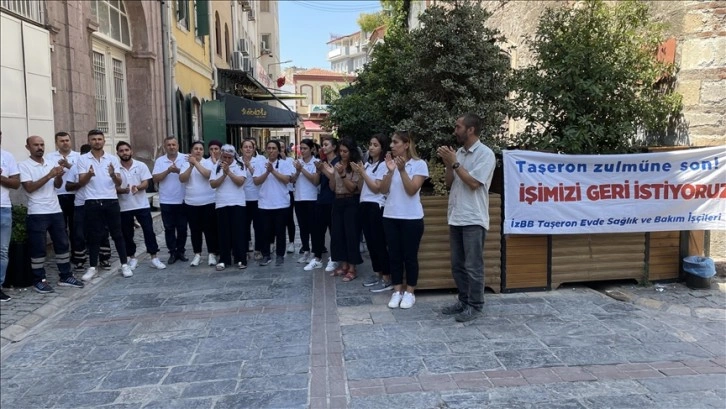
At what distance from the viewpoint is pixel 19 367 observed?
4.50m

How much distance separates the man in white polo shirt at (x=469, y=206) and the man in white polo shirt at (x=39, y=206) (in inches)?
180

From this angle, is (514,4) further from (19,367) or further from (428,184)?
(19,367)

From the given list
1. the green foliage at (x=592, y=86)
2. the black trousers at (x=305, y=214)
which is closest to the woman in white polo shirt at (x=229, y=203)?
the black trousers at (x=305, y=214)

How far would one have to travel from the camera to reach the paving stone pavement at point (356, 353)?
3807 millimetres

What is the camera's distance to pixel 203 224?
812cm

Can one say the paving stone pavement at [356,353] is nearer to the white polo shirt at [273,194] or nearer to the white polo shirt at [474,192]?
the white polo shirt at [474,192]

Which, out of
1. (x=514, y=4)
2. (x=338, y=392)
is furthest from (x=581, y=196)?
(x=514, y=4)

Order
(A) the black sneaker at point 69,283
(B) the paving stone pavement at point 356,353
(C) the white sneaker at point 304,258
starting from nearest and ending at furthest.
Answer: (B) the paving stone pavement at point 356,353, (A) the black sneaker at point 69,283, (C) the white sneaker at point 304,258

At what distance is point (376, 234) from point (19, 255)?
421 centimetres

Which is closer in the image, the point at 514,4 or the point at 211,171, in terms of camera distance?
the point at 211,171

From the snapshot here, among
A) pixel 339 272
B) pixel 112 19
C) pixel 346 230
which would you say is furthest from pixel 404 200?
pixel 112 19

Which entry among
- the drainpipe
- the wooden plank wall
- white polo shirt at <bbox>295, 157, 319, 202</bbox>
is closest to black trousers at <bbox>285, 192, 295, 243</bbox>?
white polo shirt at <bbox>295, 157, 319, 202</bbox>

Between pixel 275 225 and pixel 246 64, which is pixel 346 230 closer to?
pixel 275 225

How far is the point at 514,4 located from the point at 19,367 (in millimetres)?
10965
